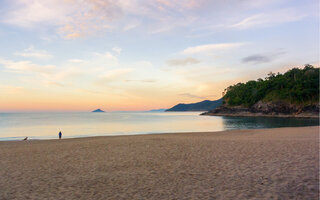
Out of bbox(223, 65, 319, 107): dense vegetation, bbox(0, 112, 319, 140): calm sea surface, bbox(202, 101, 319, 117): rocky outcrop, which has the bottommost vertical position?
bbox(0, 112, 319, 140): calm sea surface

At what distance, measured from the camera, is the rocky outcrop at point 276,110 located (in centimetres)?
9137

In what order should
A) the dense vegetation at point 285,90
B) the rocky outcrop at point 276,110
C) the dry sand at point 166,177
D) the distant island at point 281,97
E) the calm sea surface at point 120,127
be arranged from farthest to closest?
the dense vegetation at point 285,90
the distant island at point 281,97
the rocky outcrop at point 276,110
the calm sea surface at point 120,127
the dry sand at point 166,177

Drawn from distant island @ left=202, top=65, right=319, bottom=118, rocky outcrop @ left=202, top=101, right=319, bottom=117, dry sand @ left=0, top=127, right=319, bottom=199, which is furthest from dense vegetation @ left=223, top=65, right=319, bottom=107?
dry sand @ left=0, top=127, right=319, bottom=199

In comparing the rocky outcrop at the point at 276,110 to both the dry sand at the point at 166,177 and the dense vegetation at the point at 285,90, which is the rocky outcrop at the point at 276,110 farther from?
the dry sand at the point at 166,177

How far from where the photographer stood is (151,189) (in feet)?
24.8

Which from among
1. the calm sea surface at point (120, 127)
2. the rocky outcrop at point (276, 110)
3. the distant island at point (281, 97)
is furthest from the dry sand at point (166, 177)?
the rocky outcrop at point (276, 110)

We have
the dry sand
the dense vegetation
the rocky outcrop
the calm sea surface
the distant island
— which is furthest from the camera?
the dense vegetation

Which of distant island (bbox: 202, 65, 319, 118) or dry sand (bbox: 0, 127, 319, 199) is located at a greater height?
distant island (bbox: 202, 65, 319, 118)

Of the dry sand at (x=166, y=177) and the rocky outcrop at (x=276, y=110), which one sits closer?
the dry sand at (x=166, y=177)

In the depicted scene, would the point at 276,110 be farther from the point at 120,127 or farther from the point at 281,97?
the point at 120,127

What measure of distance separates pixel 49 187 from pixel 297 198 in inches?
359

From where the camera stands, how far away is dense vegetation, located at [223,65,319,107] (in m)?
101

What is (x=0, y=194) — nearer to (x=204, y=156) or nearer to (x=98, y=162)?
(x=98, y=162)

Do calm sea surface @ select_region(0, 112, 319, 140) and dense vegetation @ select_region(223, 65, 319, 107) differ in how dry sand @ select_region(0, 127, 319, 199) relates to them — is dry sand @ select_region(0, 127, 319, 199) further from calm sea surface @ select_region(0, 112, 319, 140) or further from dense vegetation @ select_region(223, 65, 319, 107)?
dense vegetation @ select_region(223, 65, 319, 107)
